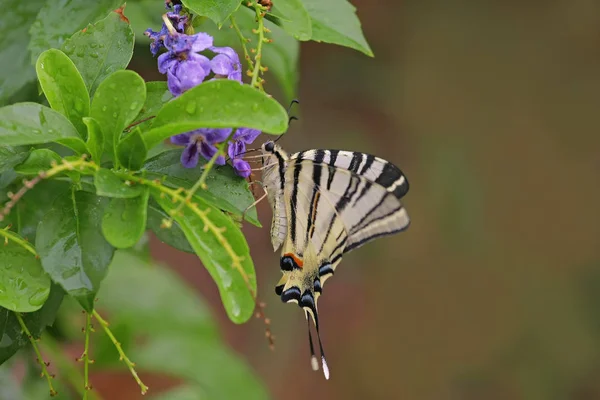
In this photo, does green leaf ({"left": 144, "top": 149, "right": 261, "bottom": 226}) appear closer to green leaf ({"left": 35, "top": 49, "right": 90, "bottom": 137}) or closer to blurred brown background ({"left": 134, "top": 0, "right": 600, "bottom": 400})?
green leaf ({"left": 35, "top": 49, "right": 90, "bottom": 137})

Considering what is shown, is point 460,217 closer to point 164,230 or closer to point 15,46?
point 15,46

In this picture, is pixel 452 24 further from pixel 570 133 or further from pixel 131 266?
pixel 131 266

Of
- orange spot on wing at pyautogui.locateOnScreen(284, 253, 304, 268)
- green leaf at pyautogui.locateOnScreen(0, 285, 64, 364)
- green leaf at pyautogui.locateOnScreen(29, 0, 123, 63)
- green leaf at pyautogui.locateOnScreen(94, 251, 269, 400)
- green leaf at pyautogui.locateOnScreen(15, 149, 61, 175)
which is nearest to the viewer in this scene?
green leaf at pyautogui.locateOnScreen(15, 149, 61, 175)

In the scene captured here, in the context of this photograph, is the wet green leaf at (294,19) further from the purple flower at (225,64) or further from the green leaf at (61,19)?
the green leaf at (61,19)

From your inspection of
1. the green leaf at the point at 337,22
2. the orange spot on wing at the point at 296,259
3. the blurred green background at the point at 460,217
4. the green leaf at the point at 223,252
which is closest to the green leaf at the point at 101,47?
the green leaf at the point at 223,252

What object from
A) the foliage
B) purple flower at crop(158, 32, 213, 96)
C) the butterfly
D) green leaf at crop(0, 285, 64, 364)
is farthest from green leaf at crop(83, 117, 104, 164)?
the butterfly
